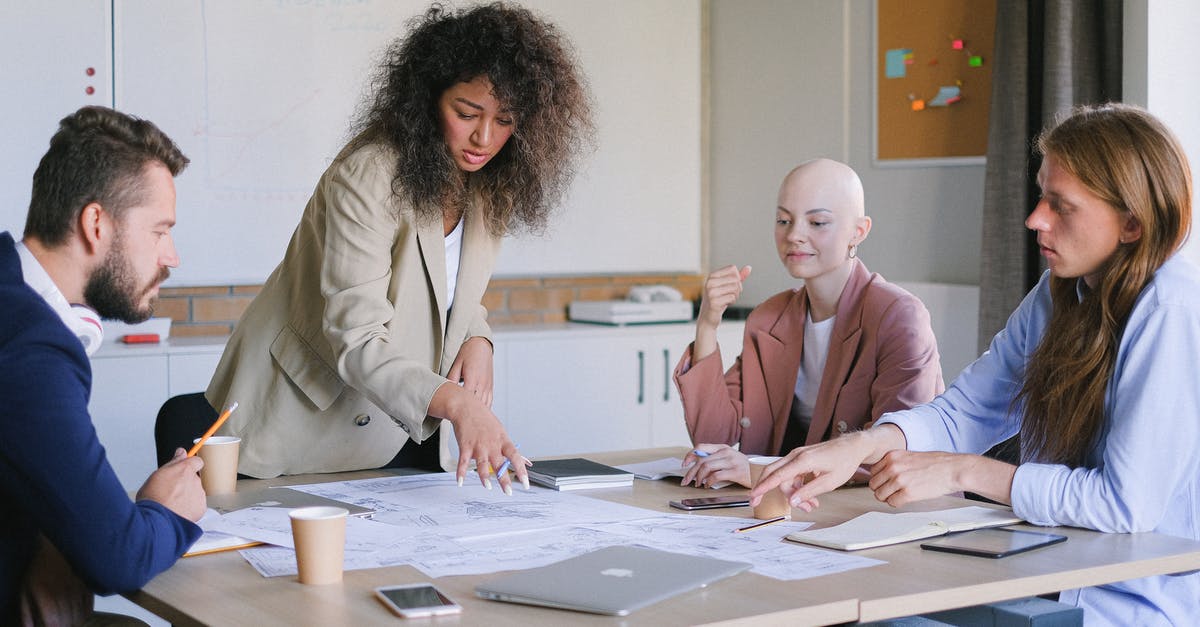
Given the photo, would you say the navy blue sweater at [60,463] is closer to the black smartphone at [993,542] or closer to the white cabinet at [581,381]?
the black smartphone at [993,542]

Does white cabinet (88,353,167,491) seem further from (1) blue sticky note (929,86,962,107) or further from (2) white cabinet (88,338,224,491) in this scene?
(1) blue sticky note (929,86,962,107)

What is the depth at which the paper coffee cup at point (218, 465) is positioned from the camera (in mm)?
1998

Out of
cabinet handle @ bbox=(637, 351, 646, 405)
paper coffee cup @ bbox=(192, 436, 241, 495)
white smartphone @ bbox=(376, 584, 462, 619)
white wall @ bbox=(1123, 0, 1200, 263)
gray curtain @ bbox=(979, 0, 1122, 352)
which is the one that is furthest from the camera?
cabinet handle @ bbox=(637, 351, 646, 405)

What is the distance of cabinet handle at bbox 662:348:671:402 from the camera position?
4.54 metres

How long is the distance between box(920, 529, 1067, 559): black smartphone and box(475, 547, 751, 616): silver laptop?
31cm

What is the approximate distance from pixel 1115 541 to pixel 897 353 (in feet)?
2.28

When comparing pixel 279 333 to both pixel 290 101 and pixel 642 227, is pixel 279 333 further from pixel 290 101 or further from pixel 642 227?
pixel 642 227

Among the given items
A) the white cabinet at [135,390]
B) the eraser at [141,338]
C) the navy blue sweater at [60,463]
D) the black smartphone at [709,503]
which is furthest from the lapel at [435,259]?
the eraser at [141,338]

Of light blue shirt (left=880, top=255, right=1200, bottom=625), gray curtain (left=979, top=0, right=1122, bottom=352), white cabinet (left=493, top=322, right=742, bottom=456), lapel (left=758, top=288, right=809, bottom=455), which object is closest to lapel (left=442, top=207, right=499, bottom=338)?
lapel (left=758, top=288, right=809, bottom=455)

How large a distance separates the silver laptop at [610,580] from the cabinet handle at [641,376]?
2923mm

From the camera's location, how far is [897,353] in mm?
2328

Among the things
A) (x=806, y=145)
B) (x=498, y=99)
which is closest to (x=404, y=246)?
(x=498, y=99)

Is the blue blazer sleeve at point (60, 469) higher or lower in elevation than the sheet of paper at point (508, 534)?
higher

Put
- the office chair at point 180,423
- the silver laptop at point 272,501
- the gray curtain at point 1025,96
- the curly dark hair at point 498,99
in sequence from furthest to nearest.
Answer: the gray curtain at point 1025,96 → the office chair at point 180,423 → the curly dark hair at point 498,99 → the silver laptop at point 272,501
